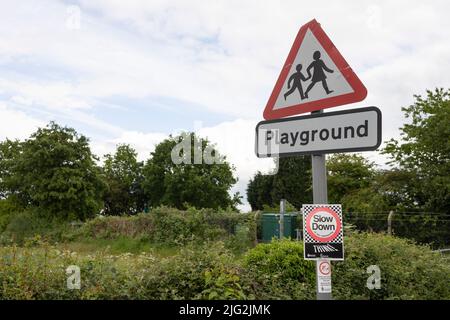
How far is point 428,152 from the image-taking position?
2456 cm

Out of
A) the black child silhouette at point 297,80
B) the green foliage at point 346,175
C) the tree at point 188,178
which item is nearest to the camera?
the black child silhouette at point 297,80

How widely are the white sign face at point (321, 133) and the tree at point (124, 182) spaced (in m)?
56.5

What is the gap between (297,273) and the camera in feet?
21.7

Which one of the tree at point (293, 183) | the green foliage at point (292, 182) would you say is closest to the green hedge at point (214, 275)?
the green foliage at point (292, 182)

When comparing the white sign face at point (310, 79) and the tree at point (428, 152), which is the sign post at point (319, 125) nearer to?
the white sign face at point (310, 79)

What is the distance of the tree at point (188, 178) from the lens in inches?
2092

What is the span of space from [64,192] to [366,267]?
106 ft

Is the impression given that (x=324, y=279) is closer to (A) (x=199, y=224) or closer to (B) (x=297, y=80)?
(B) (x=297, y=80)

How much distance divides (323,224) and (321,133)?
2.29 feet
